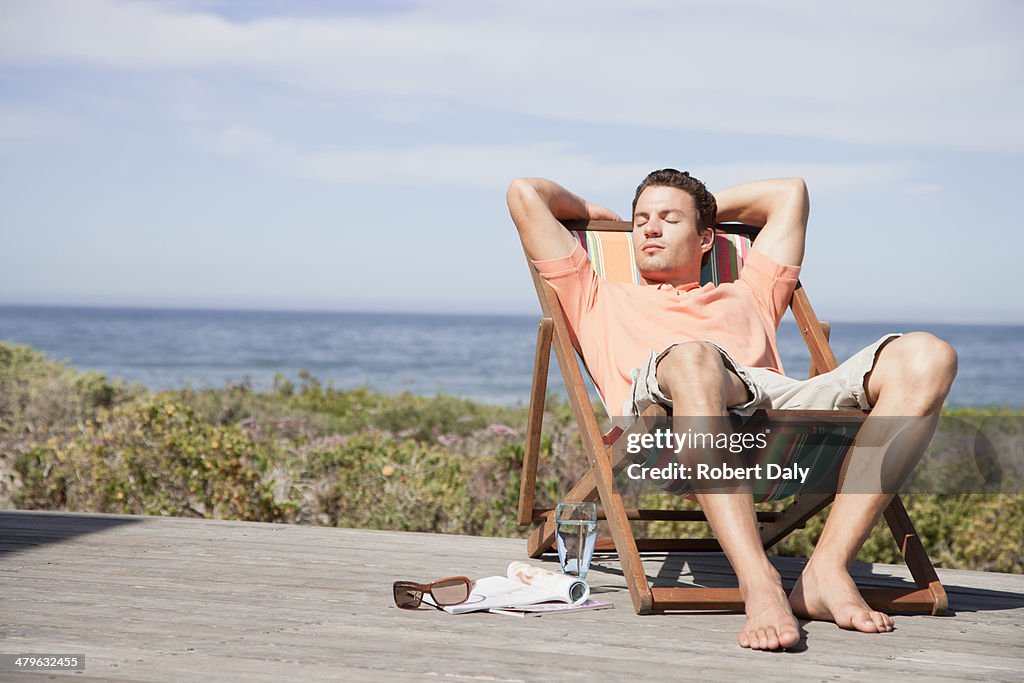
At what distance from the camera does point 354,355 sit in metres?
32.9

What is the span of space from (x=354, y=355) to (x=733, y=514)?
31054 mm

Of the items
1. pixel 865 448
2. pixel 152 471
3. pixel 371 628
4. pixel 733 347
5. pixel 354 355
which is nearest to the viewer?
pixel 371 628

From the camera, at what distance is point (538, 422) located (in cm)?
324

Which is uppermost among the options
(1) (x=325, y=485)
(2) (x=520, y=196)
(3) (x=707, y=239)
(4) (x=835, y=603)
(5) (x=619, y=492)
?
(2) (x=520, y=196)

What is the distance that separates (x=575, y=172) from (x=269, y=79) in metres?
11.2

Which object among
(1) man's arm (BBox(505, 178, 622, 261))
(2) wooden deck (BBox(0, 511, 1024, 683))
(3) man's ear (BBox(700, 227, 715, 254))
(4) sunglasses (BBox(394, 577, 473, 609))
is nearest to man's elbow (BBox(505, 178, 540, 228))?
(1) man's arm (BBox(505, 178, 622, 261))

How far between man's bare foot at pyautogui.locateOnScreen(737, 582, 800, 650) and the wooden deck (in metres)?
0.03

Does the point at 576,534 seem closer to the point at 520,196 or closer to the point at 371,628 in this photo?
the point at 371,628

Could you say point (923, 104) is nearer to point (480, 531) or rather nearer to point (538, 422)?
point (480, 531)

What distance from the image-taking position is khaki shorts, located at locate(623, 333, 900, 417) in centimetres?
253

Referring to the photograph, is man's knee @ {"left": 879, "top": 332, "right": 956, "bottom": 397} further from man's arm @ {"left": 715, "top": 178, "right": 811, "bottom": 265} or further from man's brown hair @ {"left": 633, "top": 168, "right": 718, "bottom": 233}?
man's brown hair @ {"left": 633, "top": 168, "right": 718, "bottom": 233}

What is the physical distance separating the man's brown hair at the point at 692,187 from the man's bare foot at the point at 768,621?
149 cm

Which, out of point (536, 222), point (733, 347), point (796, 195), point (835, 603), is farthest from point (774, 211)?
point (835, 603)

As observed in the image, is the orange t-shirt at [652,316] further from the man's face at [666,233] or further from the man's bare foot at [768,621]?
the man's bare foot at [768,621]
